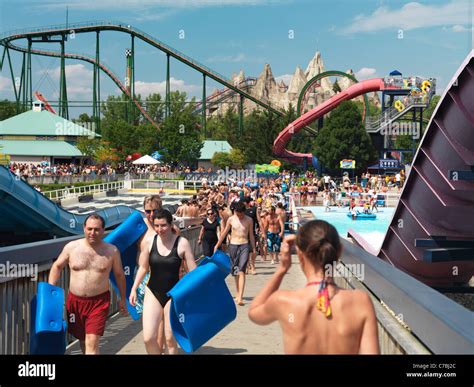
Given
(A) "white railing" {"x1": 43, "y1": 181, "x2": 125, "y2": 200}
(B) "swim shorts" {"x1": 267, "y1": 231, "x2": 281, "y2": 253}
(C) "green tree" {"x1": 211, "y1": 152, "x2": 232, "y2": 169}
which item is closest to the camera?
(B) "swim shorts" {"x1": 267, "y1": 231, "x2": 281, "y2": 253}

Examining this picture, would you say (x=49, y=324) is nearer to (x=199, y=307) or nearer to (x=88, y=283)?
(x=88, y=283)

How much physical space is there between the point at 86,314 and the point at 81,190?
37926 millimetres

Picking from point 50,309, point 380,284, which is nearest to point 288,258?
point 380,284

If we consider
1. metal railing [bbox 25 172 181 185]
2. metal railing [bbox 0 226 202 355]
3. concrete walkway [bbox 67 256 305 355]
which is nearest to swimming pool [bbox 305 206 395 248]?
metal railing [bbox 25 172 181 185]

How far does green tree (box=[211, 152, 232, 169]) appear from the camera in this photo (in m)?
73.2

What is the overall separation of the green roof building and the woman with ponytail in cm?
6097

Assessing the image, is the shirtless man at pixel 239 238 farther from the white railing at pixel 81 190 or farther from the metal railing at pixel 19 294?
the white railing at pixel 81 190

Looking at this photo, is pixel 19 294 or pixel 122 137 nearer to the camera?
pixel 19 294

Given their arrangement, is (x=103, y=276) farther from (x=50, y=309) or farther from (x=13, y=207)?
(x=13, y=207)

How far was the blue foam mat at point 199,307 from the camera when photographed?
6.02 m

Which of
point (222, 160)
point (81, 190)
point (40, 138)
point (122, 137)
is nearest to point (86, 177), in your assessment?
point (81, 190)

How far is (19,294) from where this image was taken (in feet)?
20.4

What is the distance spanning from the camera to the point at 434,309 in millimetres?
3723

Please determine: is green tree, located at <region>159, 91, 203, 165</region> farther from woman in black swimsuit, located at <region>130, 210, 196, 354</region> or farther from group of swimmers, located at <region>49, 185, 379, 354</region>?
woman in black swimsuit, located at <region>130, 210, 196, 354</region>
